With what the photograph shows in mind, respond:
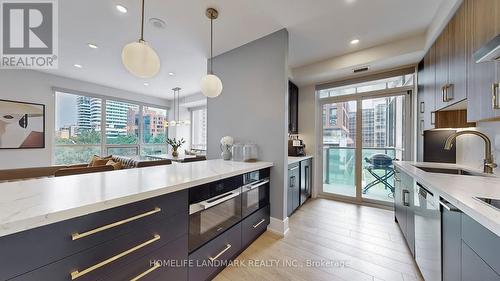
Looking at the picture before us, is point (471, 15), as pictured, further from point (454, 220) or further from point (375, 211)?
point (375, 211)

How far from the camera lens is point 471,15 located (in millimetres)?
1385

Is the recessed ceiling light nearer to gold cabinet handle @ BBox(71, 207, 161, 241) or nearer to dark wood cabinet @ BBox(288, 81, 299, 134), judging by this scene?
gold cabinet handle @ BBox(71, 207, 161, 241)

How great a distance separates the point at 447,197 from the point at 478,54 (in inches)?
31.4

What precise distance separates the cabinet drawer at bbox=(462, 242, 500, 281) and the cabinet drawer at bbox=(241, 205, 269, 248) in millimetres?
1517

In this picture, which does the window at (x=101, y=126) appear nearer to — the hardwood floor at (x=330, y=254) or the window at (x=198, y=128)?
the window at (x=198, y=128)

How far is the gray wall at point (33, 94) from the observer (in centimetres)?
357

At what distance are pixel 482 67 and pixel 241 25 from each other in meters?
2.23

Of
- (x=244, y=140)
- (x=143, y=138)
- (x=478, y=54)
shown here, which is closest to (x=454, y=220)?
(x=478, y=54)

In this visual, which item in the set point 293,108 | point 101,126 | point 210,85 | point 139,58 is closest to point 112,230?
point 139,58

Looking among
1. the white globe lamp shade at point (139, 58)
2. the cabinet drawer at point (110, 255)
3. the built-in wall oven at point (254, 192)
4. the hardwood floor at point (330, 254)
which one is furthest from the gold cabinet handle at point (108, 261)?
the white globe lamp shade at point (139, 58)

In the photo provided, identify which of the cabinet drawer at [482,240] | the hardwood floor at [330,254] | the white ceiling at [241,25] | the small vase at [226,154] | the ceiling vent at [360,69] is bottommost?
the hardwood floor at [330,254]

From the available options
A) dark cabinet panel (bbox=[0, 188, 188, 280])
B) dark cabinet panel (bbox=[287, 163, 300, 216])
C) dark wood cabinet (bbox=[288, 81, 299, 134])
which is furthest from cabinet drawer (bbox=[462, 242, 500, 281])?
dark wood cabinet (bbox=[288, 81, 299, 134])

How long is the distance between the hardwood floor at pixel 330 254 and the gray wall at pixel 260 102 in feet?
1.35

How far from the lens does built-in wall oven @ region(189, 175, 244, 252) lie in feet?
4.19
